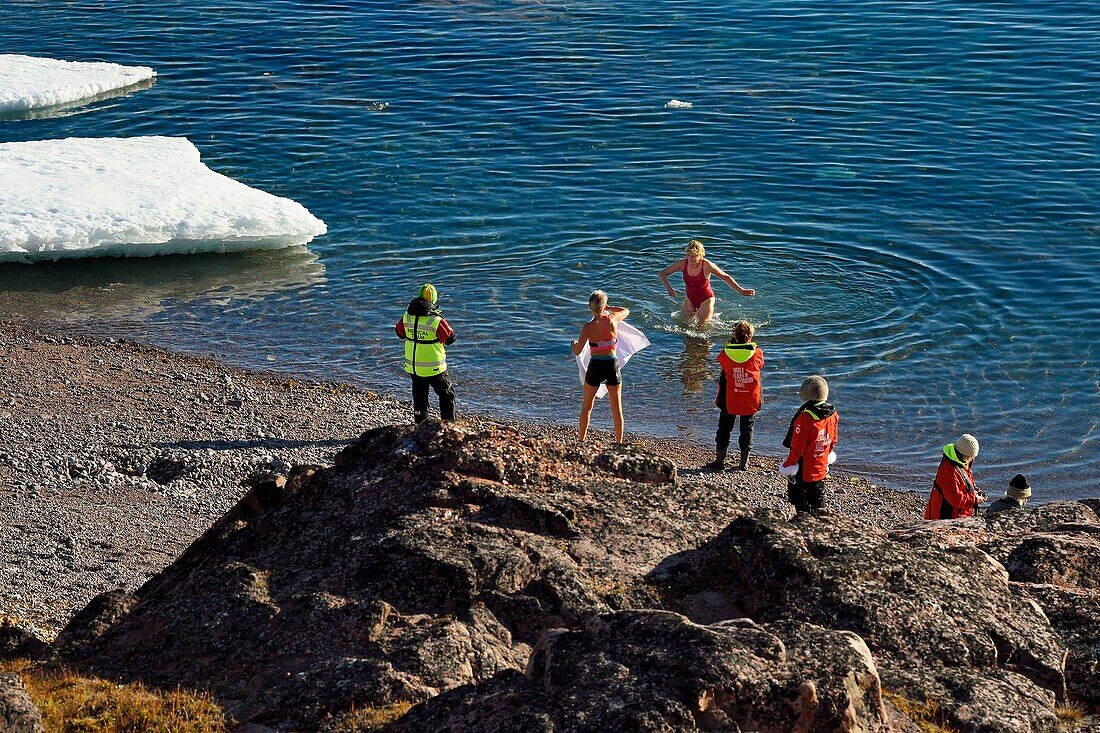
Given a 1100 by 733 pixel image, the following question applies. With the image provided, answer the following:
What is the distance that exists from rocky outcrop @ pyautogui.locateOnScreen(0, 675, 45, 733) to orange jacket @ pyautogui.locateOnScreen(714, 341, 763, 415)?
8.70 m

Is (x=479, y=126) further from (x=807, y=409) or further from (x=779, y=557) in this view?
(x=779, y=557)

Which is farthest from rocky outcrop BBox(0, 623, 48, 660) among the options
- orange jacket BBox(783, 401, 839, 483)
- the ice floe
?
the ice floe

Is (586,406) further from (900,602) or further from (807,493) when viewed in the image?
(900,602)

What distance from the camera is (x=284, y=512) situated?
912 centimetres

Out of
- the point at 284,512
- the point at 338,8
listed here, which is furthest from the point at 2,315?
the point at 338,8

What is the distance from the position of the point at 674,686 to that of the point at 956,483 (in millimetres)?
6641

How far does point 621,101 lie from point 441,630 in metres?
26.5

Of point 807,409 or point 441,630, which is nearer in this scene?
point 441,630

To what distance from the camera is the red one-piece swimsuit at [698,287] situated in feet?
62.8

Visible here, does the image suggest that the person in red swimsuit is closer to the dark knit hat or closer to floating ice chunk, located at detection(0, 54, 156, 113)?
the dark knit hat

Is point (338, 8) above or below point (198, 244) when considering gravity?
above

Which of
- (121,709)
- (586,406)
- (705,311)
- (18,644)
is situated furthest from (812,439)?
(705,311)

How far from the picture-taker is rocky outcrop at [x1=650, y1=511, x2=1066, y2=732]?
6965mm

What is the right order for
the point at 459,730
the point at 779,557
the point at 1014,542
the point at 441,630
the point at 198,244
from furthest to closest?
the point at 198,244
the point at 1014,542
the point at 779,557
the point at 441,630
the point at 459,730
